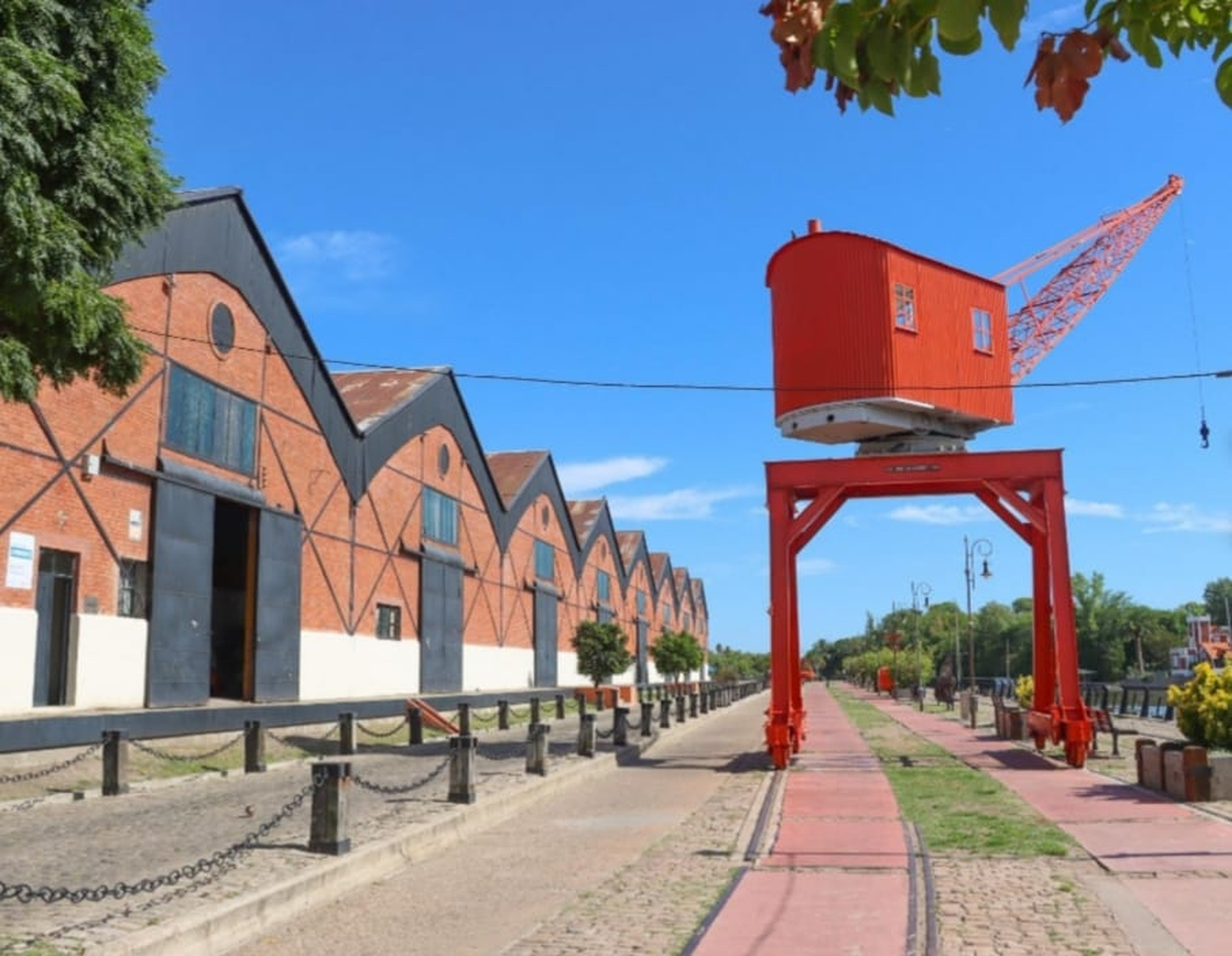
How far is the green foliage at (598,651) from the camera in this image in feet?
147

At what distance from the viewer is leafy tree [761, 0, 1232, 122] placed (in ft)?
8.77

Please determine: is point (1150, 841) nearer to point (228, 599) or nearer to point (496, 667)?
point (228, 599)

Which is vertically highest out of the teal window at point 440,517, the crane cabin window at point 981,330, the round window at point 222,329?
the round window at point 222,329

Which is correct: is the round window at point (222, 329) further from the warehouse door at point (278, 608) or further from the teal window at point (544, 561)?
the teal window at point (544, 561)

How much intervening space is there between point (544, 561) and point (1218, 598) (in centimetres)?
11722

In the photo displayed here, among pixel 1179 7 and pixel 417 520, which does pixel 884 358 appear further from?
pixel 417 520

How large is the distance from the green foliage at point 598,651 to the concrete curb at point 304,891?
31.2 m

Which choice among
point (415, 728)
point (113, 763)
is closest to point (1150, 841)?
point (113, 763)

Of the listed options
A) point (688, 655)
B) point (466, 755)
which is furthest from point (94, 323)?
point (688, 655)

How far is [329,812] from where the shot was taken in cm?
904

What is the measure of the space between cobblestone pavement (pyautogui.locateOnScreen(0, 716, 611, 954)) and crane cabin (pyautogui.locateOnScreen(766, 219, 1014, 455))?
7.72 metres

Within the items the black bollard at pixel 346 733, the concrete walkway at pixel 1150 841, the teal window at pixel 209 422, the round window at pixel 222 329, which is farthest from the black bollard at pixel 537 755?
the round window at pixel 222 329

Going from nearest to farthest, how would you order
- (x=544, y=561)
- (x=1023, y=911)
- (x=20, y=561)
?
(x=1023, y=911), (x=20, y=561), (x=544, y=561)

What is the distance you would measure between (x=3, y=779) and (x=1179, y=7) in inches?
591
